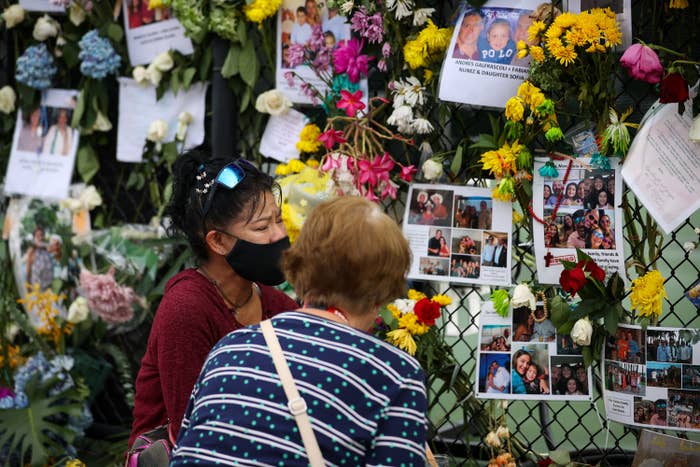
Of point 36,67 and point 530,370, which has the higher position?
point 36,67

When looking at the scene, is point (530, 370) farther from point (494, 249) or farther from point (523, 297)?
point (494, 249)

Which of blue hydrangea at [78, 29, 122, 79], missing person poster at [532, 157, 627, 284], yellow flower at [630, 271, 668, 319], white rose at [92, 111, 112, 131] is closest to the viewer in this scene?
yellow flower at [630, 271, 668, 319]

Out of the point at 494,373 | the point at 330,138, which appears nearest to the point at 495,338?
the point at 494,373

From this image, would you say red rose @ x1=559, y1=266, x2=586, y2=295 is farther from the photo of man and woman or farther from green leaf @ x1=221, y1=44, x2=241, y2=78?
green leaf @ x1=221, y1=44, x2=241, y2=78

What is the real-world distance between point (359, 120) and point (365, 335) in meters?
1.45

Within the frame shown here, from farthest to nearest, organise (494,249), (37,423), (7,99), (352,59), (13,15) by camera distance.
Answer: (7,99)
(13,15)
(37,423)
(352,59)
(494,249)

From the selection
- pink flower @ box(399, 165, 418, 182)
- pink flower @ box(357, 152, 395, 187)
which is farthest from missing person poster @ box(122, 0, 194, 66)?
pink flower @ box(399, 165, 418, 182)

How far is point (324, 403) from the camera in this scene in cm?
149

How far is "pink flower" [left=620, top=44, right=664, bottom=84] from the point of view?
2340 mm

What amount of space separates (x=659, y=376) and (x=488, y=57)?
1100 mm

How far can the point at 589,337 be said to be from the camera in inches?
99.2

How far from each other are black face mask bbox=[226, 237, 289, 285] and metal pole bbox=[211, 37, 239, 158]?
1.15 meters

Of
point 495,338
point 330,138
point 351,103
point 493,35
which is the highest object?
point 493,35

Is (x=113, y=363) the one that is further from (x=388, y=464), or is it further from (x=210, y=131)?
(x=388, y=464)
